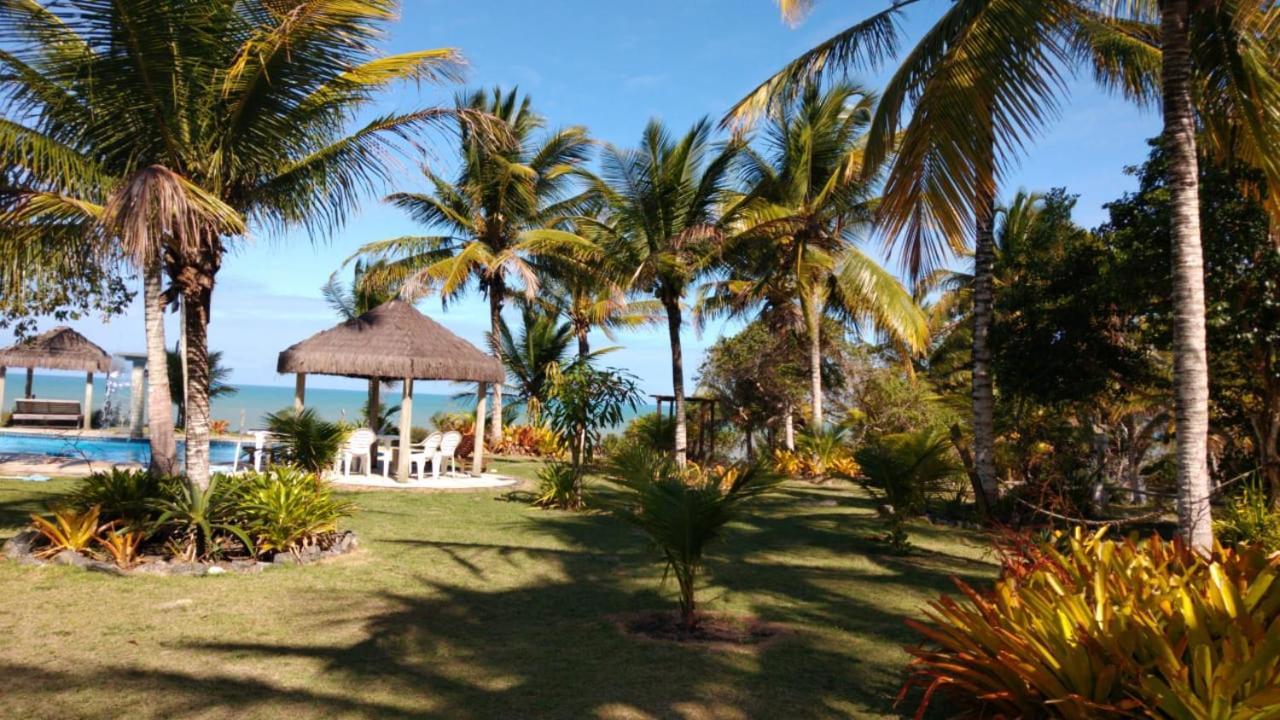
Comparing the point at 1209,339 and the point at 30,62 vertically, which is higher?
the point at 30,62

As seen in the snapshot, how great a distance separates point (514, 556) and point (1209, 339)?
8657mm

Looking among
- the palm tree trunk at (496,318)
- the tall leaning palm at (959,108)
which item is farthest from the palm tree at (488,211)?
Result: the tall leaning palm at (959,108)

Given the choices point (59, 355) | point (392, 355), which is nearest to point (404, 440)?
point (392, 355)

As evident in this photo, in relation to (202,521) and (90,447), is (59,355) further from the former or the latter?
(202,521)

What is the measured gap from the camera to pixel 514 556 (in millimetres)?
8078

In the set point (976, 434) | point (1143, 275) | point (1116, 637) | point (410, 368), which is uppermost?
point (1143, 275)

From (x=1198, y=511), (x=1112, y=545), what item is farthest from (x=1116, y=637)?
(x=1198, y=511)

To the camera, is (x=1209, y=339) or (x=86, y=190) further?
(x=1209, y=339)

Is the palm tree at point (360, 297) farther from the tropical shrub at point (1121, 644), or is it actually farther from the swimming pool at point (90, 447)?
the tropical shrub at point (1121, 644)

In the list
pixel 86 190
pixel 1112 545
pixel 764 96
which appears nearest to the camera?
pixel 1112 545

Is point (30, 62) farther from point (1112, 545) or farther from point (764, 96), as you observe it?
point (1112, 545)

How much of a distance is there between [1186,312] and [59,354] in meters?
25.7

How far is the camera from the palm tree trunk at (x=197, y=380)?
7152 millimetres

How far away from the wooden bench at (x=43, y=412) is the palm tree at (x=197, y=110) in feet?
58.7
